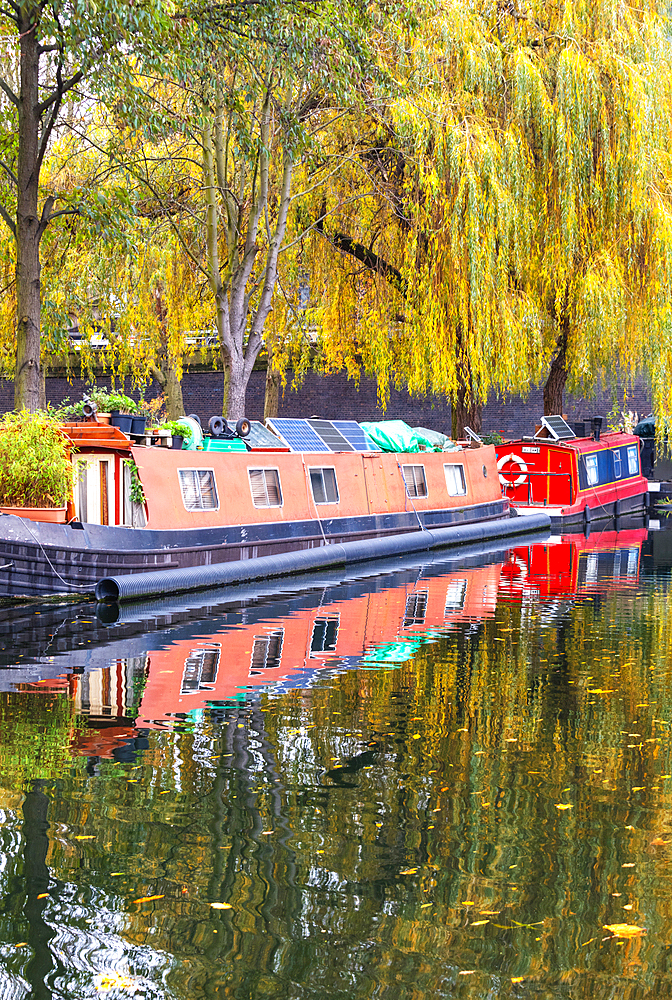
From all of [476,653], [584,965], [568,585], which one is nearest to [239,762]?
[584,965]

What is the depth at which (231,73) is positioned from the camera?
1734 cm

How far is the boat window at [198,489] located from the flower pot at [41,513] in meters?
2.13

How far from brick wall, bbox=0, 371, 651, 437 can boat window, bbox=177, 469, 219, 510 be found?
1491 cm

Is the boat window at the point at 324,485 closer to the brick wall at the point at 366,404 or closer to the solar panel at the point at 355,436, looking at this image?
the solar panel at the point at 355,436

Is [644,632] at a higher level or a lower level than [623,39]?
lower

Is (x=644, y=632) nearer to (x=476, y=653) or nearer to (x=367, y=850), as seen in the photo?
(x=476, y=653)

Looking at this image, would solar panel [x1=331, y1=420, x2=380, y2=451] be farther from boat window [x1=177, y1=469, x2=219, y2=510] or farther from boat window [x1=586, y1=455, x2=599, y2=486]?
boat window [x1=586, y1=455, x2=599, y2=486]

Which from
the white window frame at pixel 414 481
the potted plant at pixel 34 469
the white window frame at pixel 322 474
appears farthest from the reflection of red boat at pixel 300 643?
the white window frame at pixel 414 481

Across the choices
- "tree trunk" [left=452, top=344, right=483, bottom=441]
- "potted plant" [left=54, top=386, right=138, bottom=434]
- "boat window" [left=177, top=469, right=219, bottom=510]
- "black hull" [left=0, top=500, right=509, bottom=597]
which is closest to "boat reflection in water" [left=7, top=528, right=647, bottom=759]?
"black hull" [left=0, top=500, right=509, bottom=597]

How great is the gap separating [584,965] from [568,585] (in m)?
10.5

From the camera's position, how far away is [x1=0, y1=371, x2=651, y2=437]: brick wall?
95.5 ft

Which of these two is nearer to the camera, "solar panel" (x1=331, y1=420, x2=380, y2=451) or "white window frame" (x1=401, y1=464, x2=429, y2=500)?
"solar panel" (x1=331, y1=420, x2=380, y2=451)

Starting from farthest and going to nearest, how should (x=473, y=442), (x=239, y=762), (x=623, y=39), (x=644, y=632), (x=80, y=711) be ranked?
(x=473, y=442) < (x=623, y=39) < (x=644, y=632) < (x=80, y=711) < (x=239, y=762)

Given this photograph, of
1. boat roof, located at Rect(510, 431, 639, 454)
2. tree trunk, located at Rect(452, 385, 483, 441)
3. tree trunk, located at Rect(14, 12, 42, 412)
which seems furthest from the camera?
boat roof, located at Rect(510, 431, 639, 454)
